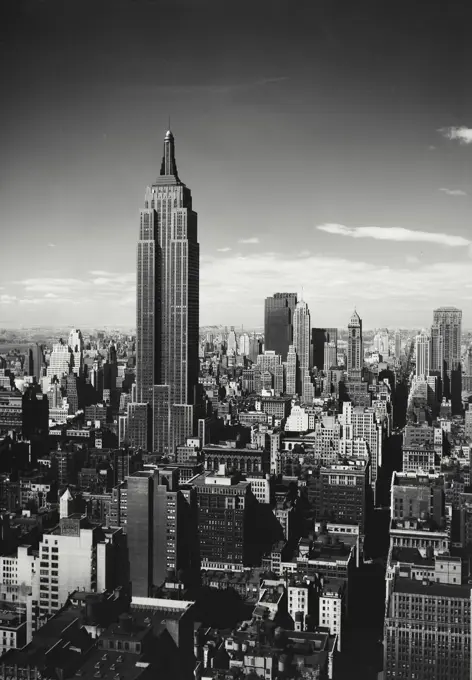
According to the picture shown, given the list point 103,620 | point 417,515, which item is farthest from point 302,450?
point 103,620

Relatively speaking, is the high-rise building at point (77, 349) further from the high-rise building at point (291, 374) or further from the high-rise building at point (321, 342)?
the high-rise building at point (291, 374)

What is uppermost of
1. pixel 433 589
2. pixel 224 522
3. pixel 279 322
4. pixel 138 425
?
pixel 279 322

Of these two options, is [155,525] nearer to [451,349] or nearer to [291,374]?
[451,349]

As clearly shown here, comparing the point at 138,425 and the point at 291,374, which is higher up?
the point at 291,374

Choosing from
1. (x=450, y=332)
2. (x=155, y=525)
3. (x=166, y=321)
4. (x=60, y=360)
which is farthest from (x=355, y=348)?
(x=155, y=525)

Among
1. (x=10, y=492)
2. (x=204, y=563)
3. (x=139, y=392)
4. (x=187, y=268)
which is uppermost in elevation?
(x=187, y=268)

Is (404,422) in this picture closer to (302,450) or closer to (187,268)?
(302,450)
